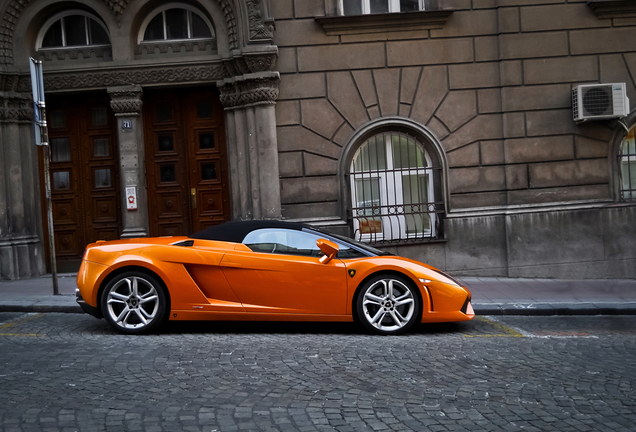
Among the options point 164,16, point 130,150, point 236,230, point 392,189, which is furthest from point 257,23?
point 236,230

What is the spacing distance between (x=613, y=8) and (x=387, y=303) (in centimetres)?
840

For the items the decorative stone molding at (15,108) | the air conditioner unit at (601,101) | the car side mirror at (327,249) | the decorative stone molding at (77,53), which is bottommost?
the car side mirror at (327,249)

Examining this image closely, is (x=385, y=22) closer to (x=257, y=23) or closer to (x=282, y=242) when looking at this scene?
(x=257, y=23)

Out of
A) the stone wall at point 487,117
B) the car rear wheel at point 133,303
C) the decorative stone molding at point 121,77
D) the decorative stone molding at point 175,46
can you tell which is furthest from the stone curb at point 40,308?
the decorative stone molding at point 175,46

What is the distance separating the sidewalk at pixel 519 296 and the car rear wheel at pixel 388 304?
1.98 meters

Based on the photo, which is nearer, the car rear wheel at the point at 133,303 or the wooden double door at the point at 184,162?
the car rear wheel at the point at 133,303

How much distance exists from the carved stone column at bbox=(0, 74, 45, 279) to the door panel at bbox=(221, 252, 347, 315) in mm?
6810

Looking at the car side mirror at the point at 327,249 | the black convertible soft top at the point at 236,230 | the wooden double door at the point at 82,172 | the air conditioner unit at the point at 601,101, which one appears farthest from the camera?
the wooden double door at the point at 82,172

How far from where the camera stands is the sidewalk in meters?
8.76

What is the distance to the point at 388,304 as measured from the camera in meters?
7.05

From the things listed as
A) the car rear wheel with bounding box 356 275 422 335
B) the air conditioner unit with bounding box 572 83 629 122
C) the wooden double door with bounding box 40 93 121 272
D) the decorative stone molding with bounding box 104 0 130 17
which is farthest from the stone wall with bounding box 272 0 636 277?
the car rear wheel with bounding box 356 275 422 335

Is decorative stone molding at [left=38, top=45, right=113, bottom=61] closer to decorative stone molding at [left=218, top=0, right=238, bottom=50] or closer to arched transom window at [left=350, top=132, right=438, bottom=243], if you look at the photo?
decorative stone molding at [left=218, top=0, right=238, bottom=50]

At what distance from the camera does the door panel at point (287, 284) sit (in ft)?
22.8

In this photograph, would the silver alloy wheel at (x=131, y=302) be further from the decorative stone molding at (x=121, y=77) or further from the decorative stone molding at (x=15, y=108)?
the decorative stone molding at (x=15, y=108)
